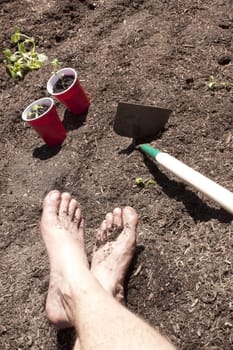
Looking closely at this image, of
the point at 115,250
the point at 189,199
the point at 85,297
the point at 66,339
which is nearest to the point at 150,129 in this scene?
A: the point at 189,199

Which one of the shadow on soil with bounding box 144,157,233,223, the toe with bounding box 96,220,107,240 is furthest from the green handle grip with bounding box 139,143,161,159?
the toe with bounding box 96,220,107,240

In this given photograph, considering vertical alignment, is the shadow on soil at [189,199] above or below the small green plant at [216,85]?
below

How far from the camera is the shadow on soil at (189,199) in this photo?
240 centimetres

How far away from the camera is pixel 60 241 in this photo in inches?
96.4

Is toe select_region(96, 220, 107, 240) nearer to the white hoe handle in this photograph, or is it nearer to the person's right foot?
the person's right foot

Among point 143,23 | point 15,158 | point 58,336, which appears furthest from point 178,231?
point 143,23

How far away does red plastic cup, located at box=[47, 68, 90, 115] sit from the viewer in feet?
9.48

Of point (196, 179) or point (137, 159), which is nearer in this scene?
point (196, 179)

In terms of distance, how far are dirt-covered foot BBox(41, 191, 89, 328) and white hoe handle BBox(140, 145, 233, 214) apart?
538mm

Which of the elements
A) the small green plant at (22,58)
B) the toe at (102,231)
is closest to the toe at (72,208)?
the toe at (102,231)

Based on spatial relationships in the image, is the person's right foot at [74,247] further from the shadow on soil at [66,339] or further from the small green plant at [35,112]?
the small green plant at [35,112]

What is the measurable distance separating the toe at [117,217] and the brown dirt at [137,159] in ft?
0.34

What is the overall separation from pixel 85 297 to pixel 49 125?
3.75ft

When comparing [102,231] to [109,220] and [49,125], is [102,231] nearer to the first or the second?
[109,220]
